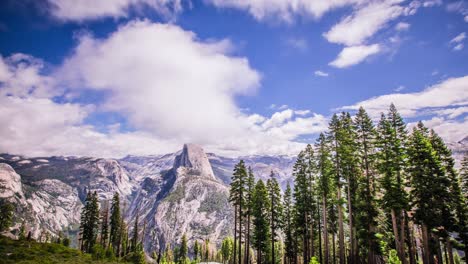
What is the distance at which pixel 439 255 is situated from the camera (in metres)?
30.1

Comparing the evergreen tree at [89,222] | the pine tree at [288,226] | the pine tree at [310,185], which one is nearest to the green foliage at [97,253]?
the evergreen tree at [89,222]

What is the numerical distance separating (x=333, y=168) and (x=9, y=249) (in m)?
36.8

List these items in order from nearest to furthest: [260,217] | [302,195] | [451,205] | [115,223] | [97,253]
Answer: [451,205]
[97,253]
[302,195]
[260,217]
[115,223]

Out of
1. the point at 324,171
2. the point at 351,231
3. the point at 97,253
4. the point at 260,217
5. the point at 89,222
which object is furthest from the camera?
the point at 89,222

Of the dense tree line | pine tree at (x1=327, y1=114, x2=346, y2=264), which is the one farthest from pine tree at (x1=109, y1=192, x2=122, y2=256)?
pine tree at (x1=327, y1=114, x2=346, y2=264)

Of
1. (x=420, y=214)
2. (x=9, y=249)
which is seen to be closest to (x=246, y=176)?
(x=420, y=214)

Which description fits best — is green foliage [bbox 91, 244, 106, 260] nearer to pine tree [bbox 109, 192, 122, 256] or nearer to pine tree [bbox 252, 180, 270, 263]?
pine tree [bbox 252, 180, 270, 263]

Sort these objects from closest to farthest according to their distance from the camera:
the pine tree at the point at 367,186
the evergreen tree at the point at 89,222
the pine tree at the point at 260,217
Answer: the pine tree at the point at 367,186 < the pine tree at the point at 260,217 < the evergreen tree at the point at 89,222

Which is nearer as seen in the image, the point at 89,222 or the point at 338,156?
the point at 338,156

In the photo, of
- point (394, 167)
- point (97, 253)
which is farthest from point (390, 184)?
point (97, 253)

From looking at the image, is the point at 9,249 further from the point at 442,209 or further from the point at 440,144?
the point at 440,144

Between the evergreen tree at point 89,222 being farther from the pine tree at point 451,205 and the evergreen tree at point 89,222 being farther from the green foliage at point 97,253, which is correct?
the pine tree at point 451,205

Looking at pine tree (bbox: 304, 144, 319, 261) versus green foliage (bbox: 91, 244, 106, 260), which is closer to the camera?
pine tree (bbox: 304, 144, 319, 261)

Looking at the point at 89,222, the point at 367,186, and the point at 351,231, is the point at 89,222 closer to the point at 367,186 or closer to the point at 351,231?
the point at 351,231
